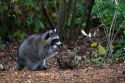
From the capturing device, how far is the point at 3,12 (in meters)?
12.8

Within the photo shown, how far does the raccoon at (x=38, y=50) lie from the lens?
358 inches

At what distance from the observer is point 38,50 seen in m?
9.18

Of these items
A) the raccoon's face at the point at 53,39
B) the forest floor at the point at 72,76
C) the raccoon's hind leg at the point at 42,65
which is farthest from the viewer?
the raccoon's face at the point at 53,39

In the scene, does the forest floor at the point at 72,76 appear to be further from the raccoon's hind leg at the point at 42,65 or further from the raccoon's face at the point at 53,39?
the raccoon's face at the point at 53,39

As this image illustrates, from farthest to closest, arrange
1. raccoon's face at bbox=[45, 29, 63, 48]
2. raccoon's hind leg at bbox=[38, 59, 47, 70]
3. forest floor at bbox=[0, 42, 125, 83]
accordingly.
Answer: raccoon's face at bbox=[45, 29, 63, 48], raccoon's hind leg at bbox=[38, 59, 47, 70], forest floor at bbox=[0, 42, 125, 83]

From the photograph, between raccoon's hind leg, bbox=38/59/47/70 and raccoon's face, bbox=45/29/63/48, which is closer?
raccoon's hind leg, bbox=38/59/47/70

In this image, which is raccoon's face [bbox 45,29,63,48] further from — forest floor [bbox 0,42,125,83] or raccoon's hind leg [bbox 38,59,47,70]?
forest floor [bbox 0,42,125,83]

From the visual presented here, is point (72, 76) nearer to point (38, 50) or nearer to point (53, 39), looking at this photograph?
point (53, 39)

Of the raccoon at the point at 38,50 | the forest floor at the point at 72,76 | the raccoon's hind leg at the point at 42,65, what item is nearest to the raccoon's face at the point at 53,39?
the raccoon at the point at 38,50

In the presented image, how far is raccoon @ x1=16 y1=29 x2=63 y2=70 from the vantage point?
9.10 meters

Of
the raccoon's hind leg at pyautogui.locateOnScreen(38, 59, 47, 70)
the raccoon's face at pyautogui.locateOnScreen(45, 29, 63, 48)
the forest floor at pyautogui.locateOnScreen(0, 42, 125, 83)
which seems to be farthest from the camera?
the raccoon's face at pyautogui.locateOnScreen(45, 29, 63, 48)

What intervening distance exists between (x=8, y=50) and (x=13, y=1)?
3.91 feet

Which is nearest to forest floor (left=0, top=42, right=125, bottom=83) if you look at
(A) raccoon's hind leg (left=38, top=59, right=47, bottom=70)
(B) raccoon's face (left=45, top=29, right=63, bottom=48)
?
(A) raccoon's hind leg (left=38, top=59, right=47, bottom=70)

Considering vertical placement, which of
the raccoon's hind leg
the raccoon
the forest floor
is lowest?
the forest floor
